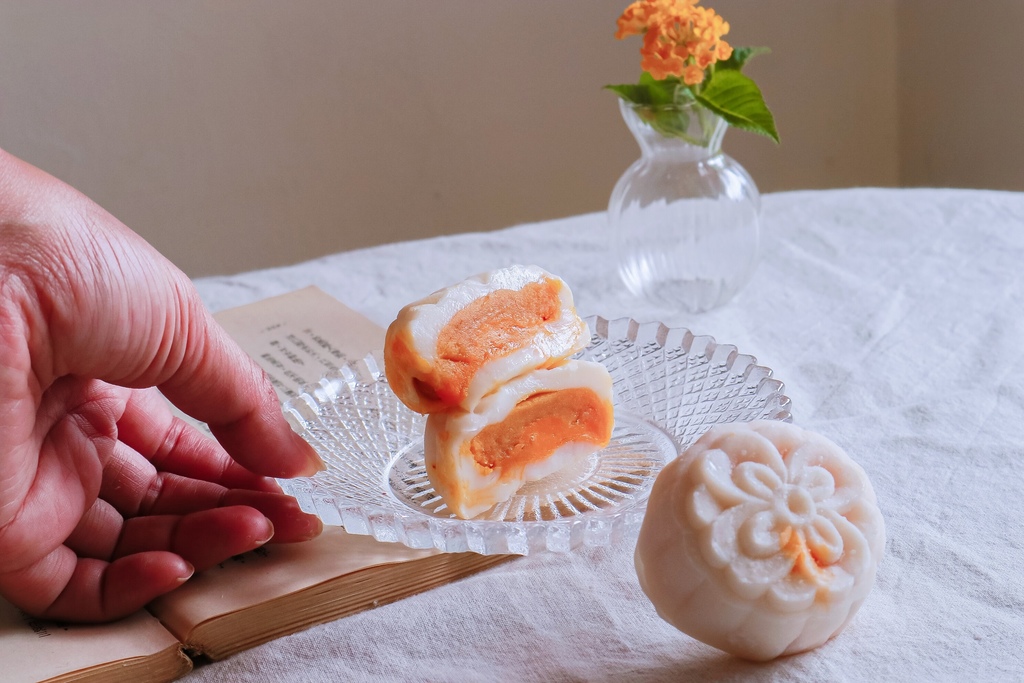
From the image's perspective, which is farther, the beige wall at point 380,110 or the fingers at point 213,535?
the beige wall at point 380,110

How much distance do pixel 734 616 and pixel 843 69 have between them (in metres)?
2.38

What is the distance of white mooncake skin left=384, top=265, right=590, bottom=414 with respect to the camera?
2.22 feet

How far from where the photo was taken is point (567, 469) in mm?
749

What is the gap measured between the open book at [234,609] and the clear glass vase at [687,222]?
0.52 m

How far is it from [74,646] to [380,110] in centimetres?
198

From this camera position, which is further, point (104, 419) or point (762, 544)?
point (104, 419)

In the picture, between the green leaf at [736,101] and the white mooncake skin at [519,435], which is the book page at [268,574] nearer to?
the white mooncake skin at [519,435]

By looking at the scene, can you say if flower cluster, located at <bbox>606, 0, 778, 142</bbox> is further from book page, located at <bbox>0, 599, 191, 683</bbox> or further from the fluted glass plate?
book page, located at <bbox>0, 599, 191, 683</bbox>

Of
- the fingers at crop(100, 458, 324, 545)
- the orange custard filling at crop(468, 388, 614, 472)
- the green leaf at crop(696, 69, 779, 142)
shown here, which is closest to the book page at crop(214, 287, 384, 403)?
the fingers at crop(100, 458, 324, 545)

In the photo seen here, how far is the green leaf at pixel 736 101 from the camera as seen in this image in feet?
3.22

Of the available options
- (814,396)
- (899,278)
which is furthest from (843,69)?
(814,396)

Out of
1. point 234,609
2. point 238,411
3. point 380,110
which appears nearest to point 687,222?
point 238,411

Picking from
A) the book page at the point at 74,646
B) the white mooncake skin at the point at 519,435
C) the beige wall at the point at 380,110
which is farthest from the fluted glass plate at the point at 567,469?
A: the beige wall at the point at 380,110

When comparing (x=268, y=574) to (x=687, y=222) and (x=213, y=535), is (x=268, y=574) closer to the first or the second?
(x=213, y=535)
